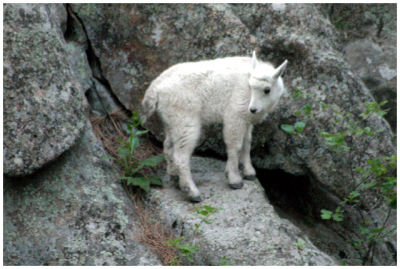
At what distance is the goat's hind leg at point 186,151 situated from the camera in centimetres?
649

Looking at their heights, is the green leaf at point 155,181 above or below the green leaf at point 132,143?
below

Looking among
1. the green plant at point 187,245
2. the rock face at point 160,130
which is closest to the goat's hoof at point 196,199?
the rock face at point 160,130

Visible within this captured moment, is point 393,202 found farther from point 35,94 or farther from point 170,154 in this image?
point 35,94

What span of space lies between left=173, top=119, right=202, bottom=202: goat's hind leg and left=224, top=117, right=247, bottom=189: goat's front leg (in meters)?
0.45

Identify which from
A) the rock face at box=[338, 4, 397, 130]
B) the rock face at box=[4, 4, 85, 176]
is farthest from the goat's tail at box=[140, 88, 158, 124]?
the rock face at box=[338, 4, 397, 130]

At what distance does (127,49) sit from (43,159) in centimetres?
294

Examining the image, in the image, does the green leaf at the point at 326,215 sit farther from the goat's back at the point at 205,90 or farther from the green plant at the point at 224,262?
the goat's back at the point at 205,90

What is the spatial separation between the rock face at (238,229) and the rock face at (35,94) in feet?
5.56

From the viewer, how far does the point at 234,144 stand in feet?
21.7

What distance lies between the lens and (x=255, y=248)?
229 inches

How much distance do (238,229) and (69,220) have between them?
223 centimetres

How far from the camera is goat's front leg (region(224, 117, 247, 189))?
652cm

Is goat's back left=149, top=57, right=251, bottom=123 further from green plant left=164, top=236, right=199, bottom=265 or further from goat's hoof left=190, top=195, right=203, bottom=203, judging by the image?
green plant left=164, top=236, right=199, bottom=265

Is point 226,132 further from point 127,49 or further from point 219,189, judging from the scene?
point 127,49
